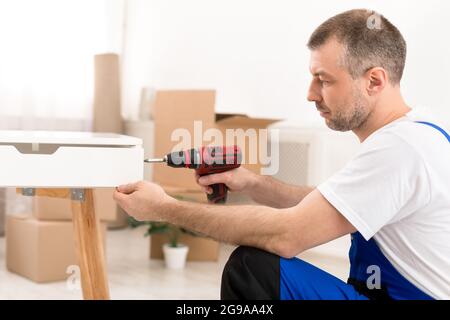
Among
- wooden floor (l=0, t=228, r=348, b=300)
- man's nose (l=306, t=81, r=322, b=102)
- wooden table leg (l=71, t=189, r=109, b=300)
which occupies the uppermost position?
man's nose (l=306, t=81, r=322, b=102)

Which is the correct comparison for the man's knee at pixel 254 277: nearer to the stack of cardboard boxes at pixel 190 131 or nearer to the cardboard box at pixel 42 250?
the cardboard box at pixel 42 250

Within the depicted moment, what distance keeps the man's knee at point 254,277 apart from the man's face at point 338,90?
0.34 meters

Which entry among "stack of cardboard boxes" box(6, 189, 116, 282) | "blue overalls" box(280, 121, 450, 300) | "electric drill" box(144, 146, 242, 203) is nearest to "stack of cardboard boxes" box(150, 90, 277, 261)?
"stack of cardboard boxes" box(6, 189, 116, 282)

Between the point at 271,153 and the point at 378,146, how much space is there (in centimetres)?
215

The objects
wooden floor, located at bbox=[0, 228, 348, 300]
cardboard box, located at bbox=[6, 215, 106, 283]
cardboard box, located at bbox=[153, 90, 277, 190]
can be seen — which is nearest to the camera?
wooden floor, located at bbox=[0, 228, 348, 300]

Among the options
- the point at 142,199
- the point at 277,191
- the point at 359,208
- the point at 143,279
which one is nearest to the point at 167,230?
the point at 143,279

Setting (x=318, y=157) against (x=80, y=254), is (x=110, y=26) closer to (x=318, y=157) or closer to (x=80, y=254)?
(x=318, y=157)

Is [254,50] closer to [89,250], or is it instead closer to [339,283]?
[89,250]

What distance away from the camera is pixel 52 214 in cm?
269

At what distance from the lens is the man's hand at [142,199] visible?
4.20 feet

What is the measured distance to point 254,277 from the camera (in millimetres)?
1205

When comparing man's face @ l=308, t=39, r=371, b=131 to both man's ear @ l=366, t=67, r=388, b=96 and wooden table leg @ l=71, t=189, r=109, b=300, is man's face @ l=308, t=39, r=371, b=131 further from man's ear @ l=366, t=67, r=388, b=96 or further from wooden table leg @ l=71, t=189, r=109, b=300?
wooden table leg @ l=71, t=189, r=109, b=300

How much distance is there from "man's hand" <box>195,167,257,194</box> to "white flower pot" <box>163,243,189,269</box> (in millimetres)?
1376

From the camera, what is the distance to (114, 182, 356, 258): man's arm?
116cm
